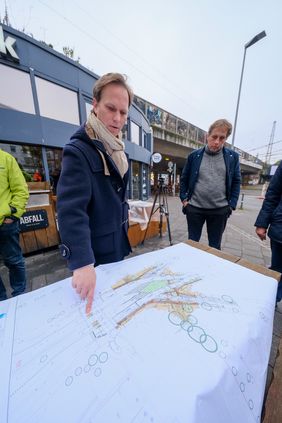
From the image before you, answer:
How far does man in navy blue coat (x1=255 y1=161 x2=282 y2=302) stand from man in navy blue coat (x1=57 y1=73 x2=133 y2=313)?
1.33 m

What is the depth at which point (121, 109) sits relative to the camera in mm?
907

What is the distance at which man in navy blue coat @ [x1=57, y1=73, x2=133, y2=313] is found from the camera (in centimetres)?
69

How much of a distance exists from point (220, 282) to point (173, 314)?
312 mm

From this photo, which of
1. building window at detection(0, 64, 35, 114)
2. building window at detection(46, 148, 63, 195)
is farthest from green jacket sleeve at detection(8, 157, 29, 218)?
building window at detection(0, 64, 35, 114)

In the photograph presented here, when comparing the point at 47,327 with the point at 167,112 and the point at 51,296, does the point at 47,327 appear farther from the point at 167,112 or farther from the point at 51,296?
the point at 167,112

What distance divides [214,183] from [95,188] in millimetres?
1427

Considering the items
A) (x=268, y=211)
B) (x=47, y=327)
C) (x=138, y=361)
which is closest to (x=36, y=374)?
(x=47, y=327)

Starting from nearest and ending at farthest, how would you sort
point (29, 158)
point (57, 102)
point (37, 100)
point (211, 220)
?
point (211, 220)
point (37, 100)
point (29, 158)
point (57, 102)

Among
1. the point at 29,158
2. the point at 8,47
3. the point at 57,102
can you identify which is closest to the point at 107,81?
the point at 29,158

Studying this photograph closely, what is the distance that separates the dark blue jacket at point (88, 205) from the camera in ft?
2.30

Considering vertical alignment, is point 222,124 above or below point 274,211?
above

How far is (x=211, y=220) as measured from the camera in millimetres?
1947

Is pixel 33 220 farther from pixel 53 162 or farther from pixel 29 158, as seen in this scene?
pixel 53 162

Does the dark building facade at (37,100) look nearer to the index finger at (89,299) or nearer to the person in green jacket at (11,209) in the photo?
the person in green jacket at (11,209)
